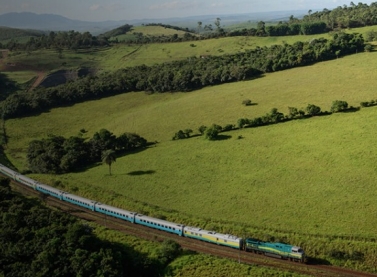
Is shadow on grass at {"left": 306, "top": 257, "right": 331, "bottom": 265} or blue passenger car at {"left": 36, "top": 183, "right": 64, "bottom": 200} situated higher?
blue passenger car at {"left": 36, "top": 183, "right": 64, "bottom": 200}

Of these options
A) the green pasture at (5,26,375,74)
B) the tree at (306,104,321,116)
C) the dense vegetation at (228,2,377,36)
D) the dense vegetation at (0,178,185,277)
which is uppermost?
the dense vegetation at (228,2,377,36)

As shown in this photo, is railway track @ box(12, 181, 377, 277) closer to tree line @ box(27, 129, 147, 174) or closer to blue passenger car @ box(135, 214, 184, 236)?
blue passenger car @ box(135, 214, 184, 236)

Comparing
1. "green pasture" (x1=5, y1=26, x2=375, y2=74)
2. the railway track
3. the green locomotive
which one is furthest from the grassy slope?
"green pasture" (x1=5, y1=26, x2=375, y2=74)

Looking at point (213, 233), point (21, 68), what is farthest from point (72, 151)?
point (21, 68)

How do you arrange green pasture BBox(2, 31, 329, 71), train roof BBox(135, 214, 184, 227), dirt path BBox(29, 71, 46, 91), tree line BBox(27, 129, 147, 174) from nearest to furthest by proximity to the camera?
train roof BBox(135, 214, 184, 227) < tree line BBox(27, 129, 147, 174) < dirt path BBox(29, 71, 46, 91) < green pasture BBox(2, 31, 329, 71)

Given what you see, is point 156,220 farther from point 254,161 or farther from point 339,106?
point 339,106

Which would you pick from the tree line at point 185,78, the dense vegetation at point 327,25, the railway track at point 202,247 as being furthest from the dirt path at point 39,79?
the railway track at point 202,247

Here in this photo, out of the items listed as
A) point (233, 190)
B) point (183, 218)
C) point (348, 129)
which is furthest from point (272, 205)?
point (348, 129)
